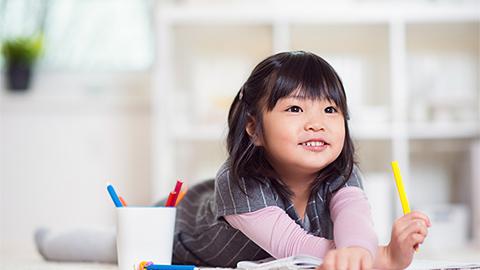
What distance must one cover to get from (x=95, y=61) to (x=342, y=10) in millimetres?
1011

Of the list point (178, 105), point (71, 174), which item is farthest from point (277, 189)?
point (71, 174)

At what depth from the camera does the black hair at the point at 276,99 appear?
1053mm

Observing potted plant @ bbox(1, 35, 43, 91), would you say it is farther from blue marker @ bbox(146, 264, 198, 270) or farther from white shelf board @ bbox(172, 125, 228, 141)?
blue marker @ bbox(146, 264, 198, 270)

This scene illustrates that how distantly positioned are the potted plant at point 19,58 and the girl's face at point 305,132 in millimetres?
1877

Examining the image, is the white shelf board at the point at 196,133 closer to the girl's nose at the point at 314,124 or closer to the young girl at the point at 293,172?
the young girl at the point at 293,172

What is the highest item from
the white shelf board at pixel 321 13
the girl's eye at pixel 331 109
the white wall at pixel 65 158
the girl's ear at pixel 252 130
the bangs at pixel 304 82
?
the white shelf board at pixel 321 13

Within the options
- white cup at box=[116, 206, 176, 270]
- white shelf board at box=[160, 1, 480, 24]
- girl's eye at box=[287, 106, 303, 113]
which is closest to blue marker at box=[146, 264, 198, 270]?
white cup at box=[116, 206, 176, 270]

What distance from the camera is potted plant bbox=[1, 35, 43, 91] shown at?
2.72 metres

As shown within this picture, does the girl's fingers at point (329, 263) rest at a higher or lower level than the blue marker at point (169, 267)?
higher

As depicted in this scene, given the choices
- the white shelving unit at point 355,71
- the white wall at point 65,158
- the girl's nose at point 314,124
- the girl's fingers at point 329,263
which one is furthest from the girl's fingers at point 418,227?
the white wall at point 65,158

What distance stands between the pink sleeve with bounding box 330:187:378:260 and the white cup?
25 centimetres

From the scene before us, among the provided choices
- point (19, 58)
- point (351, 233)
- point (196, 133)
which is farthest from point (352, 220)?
point (19, 58)

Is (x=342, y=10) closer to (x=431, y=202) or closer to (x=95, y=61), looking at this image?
(x=431, y=202)

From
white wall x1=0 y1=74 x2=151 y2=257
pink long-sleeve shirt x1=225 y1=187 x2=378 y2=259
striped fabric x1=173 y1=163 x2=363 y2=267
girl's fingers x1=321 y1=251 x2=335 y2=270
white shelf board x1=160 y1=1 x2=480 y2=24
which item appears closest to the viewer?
girl's fingers x1=321 y1=251 x2=335 y2=270
